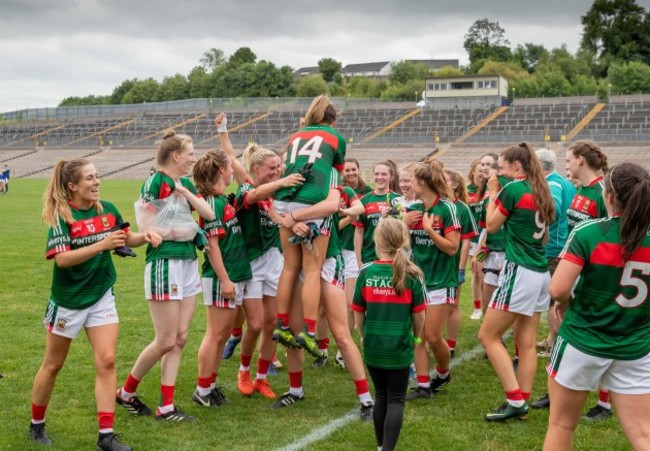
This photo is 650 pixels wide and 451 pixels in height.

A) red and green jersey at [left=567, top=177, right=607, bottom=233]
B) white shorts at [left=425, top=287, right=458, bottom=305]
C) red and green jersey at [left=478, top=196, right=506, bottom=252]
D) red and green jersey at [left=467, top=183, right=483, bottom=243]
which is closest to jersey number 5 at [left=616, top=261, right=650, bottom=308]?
red and green jersey at [left=567, top=177, right=607, bottom=233]

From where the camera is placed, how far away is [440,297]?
653 cm

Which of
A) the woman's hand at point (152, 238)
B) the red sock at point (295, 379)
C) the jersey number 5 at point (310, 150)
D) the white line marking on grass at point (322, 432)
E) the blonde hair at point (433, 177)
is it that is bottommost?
the white line marking on grass at point (322, 432)

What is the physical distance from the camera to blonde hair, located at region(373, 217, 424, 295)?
4.90 metres

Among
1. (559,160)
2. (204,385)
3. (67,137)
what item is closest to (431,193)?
(204,385)

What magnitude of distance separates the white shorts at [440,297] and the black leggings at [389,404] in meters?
1.61

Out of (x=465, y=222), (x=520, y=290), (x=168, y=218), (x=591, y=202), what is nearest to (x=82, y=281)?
(x=168, y=218)

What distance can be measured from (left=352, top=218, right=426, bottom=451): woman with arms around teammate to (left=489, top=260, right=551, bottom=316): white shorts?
1203 millimetres

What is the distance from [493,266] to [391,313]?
12.0 feet

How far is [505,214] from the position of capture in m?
5.90

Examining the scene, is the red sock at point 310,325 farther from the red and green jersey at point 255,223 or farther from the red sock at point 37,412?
the red sock at point 37,412

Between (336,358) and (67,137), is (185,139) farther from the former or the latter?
(67,137)

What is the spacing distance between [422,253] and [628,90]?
227ft

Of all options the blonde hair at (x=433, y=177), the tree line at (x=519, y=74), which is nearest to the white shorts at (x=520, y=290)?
the blonde hair at (x=433, y=177)

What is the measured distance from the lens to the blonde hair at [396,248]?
4902mm
